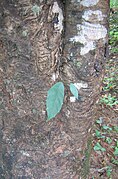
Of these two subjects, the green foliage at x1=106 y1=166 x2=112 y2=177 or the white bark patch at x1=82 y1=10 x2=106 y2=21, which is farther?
the green foliage at x1=106 y1=166 x2=112 y2=177

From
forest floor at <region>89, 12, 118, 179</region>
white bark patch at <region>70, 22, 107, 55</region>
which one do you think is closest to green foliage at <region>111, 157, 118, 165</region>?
forest floor at <region>89, 12, 118, 179</region>

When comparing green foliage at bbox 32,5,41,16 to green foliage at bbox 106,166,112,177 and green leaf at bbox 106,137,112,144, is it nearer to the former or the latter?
green foliage at bbox 106,166,112,177

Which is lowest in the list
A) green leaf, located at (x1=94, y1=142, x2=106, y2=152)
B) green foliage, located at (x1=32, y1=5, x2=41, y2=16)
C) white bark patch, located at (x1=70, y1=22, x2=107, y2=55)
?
green leaf, located at (x1=94, y1=142, x2=106, y2=152)

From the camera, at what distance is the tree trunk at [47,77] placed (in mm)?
982

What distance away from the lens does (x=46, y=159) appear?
3.95ft

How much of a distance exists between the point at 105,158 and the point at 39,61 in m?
1.28

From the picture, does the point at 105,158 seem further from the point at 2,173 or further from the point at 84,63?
the point at 84,63

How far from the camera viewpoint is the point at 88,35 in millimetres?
1011

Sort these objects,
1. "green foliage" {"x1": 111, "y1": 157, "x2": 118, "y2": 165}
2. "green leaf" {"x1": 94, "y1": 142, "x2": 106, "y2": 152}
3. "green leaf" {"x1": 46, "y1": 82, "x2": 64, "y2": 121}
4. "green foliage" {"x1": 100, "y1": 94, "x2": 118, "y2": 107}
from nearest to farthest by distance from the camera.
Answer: "green leaf" {"x1": 46, "y1": 82, "x2": 64, "y2": 121} → "green foliage" {"x1": 111, "y1": 157, "x2": 118, "y2": 165} → "green leaf" {"x1": 94, "y1": 142, "x2": 106, "y2": 152} → "green foliage" {"x1": 100, "y1": 94, "x2": 118, "y2": 107}

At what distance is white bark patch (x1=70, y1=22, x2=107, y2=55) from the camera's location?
3.28ft

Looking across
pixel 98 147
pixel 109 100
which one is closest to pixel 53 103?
pixel 98 147

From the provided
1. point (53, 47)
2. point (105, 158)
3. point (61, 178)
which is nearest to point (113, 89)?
point (105, 158)

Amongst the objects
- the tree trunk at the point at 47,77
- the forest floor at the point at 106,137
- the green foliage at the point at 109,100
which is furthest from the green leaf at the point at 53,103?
the green foliage at the point at 109,100

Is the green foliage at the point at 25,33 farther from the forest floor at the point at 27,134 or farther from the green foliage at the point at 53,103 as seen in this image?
the green foliage at the point at 53,103
